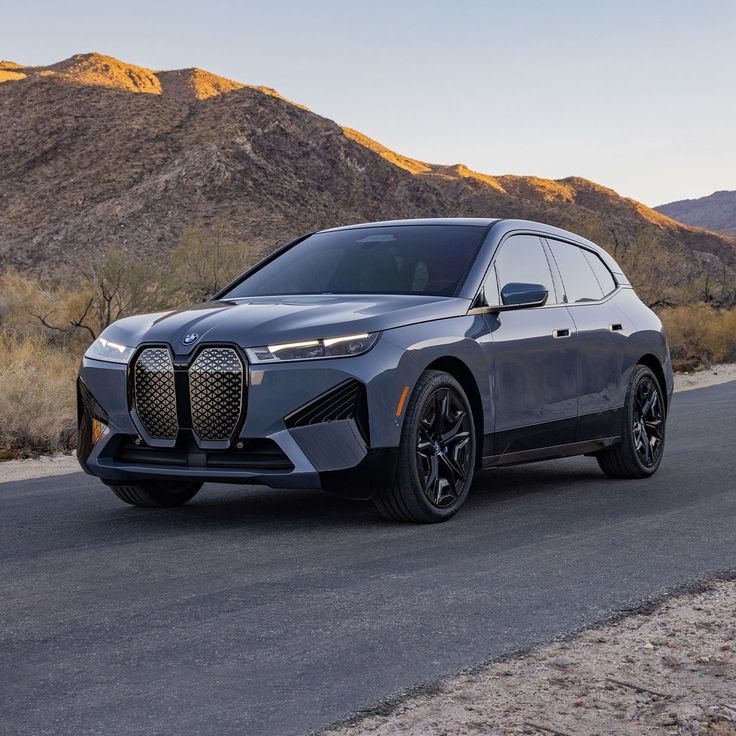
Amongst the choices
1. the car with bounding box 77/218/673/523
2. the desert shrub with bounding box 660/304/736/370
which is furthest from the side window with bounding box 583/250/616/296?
the desert shrub with bounding box 660/304/736/370

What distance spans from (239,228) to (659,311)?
2560 centimetres

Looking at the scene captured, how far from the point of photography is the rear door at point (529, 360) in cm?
809

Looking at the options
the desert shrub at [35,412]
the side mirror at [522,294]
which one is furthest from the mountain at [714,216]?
the side mirror at [522,294]

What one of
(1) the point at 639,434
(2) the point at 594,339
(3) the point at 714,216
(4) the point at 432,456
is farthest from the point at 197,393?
(3) the point at 714,216

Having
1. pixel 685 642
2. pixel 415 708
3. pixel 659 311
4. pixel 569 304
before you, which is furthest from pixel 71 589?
pixel 659 311

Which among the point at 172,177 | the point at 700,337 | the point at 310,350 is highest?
the point at 172,177

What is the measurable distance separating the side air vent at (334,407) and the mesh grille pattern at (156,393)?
0.72 m

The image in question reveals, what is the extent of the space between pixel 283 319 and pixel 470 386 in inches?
54.3

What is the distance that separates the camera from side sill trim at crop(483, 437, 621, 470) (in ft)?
26.6

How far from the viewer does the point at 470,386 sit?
785 cm

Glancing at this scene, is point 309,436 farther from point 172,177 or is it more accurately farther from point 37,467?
point 172,177

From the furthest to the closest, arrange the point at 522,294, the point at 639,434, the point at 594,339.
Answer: the point at 639,434
the point at 594,339
the point at 522,294

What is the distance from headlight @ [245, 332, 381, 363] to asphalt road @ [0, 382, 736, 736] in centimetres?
103

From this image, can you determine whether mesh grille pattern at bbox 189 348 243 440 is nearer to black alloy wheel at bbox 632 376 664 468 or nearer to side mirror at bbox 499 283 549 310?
side mirror at bbox 499 283 549 310
